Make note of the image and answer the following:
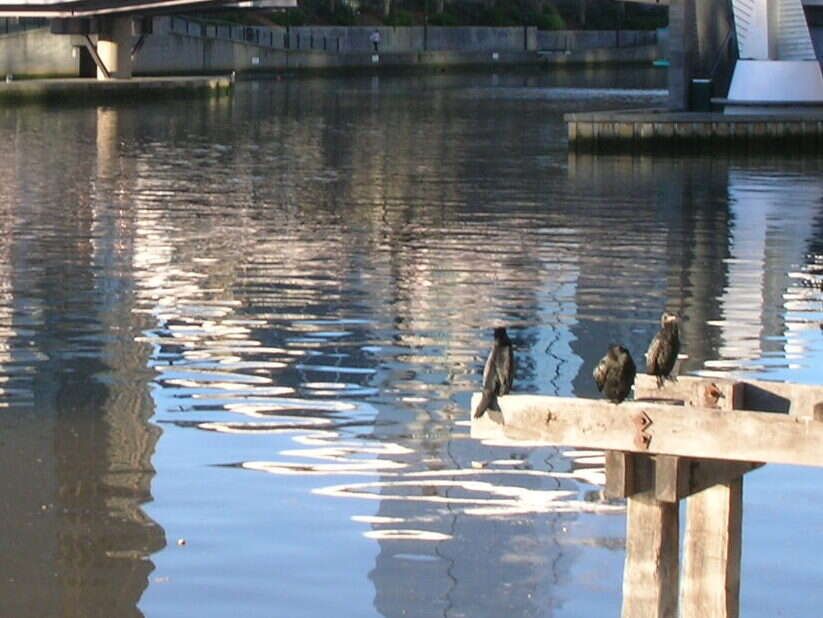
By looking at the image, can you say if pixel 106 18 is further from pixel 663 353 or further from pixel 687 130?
pixel 663 353

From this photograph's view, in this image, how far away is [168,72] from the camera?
222 ft

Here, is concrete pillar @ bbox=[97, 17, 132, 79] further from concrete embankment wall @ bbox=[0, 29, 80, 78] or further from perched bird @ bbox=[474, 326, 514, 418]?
perched bird @ bbox=[474, 326, 514, 418]

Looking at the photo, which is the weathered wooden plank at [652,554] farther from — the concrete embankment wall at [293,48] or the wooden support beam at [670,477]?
the concrete embankment wall at [293,48]

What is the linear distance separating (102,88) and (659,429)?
46893 millimetres

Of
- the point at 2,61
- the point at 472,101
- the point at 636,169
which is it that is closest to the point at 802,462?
the point at 636,169

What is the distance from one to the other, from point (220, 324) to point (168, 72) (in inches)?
2148

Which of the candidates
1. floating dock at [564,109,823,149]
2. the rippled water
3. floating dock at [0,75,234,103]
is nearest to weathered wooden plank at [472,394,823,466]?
the rippled water

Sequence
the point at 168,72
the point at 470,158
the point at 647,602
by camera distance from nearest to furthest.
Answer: the point at 647,602, the point at 470,158, the point at 168,72

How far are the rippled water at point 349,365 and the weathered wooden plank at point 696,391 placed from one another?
1.32 meters

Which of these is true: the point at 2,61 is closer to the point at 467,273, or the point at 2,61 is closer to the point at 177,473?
the point at 467,273

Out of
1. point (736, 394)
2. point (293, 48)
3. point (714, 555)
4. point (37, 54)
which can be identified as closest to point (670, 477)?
point (714, 555)

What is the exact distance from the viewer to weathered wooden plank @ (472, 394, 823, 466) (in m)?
5.75

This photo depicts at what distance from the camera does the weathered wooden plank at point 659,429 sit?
18.9ft

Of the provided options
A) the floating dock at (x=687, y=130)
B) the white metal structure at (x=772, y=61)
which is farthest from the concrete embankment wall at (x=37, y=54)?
the floating dock at (x=687, y=130)
